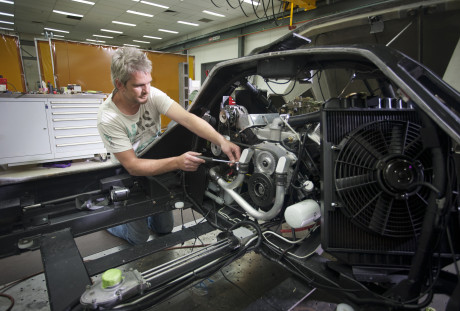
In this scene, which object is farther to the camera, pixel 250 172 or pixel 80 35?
pixel 80 35

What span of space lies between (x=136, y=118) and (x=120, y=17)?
35.9 feet

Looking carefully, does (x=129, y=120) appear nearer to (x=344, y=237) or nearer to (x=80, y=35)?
(x=344, y=237)

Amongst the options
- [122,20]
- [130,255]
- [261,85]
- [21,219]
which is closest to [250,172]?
[130,255]

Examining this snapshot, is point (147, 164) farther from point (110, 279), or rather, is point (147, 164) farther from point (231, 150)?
point (110, 279)

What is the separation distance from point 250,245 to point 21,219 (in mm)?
1338

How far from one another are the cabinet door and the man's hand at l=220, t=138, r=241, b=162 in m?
4.38

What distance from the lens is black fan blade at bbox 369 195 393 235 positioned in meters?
1.01

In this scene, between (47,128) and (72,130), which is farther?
(72,130)

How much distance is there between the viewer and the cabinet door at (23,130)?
428 centimetres

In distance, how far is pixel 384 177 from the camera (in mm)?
983

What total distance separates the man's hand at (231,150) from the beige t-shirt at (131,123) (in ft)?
1.80

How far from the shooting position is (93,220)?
1669mm

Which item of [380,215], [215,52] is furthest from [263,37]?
[380,215]

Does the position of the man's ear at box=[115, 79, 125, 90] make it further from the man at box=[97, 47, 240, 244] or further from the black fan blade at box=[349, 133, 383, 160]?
the black fan blade at box=[349, 133, 383, 160]
